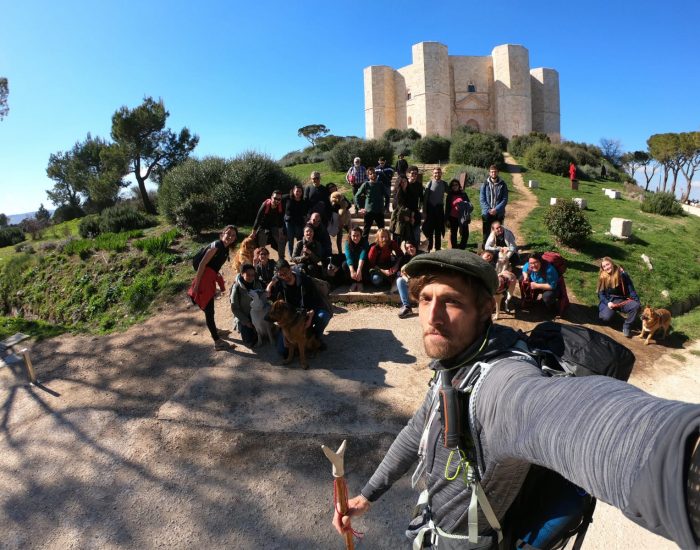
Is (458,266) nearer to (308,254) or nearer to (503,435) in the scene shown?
(503,435)

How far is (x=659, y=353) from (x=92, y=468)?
685 cm

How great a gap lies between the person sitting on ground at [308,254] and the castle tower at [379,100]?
112 feet

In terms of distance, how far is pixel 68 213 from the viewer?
117ft

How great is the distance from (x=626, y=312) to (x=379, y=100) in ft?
122

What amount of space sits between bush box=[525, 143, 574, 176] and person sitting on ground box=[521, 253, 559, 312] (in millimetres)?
17637

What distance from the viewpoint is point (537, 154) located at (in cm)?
2242

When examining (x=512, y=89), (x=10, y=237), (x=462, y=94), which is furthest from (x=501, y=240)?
(x=462, y=94)

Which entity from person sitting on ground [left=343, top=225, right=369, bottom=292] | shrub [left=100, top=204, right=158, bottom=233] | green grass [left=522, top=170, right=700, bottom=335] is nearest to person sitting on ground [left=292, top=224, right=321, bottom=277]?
person sitting on ground [left=343, top=225, right=369, bottom=292]

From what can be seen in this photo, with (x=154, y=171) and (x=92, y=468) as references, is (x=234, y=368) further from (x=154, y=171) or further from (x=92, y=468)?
(x=154, y=171)

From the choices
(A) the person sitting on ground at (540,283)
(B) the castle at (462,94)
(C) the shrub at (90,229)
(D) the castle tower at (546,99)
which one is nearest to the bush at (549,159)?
(B) the castle at (462,94)

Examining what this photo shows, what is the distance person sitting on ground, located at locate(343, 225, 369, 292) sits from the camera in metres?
7.19

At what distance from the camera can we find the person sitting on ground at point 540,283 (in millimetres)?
6277

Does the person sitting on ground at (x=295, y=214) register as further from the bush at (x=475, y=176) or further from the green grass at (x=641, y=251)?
the bush at (x=475, y=176)

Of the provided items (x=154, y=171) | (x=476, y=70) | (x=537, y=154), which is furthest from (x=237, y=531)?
(x=476, y=70)
